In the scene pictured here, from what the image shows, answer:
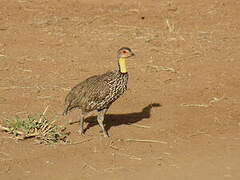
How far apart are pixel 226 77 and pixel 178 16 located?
16.7 ft

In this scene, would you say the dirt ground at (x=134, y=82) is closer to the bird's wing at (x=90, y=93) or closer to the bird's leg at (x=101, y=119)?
the bird's leg at (x=101, y=119)

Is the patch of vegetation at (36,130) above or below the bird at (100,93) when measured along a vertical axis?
below

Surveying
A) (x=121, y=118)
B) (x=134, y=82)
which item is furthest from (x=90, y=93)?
(x=134, y=82)

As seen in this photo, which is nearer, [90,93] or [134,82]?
[90,93]

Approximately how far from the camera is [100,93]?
10008 millimetres

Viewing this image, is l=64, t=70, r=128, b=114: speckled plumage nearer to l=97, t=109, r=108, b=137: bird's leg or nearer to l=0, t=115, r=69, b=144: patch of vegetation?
l=97, t=109, r=108, b=137: bird's leg

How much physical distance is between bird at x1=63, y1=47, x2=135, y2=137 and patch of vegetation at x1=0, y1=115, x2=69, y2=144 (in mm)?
432

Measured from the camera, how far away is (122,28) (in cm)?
1680

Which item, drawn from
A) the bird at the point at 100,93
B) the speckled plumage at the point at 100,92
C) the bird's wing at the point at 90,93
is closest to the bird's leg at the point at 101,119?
the bird at the point at 100,93

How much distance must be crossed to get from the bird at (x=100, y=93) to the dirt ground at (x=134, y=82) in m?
0.41

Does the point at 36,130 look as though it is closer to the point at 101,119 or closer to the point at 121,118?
the point at 101,119

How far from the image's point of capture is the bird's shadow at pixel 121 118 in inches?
435

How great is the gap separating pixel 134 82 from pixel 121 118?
189 centimetres

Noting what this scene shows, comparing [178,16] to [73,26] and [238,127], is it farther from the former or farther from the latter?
[238,127]
